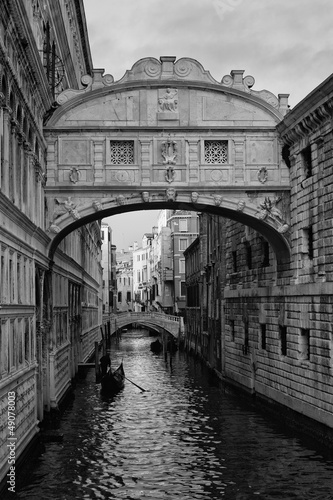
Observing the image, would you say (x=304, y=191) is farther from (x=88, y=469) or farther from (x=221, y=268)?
(x=221, y=268)

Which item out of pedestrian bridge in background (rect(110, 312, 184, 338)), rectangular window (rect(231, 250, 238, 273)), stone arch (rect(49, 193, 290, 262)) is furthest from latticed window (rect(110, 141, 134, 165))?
pedestrian bridge in background (rect(110, 312, 184, 338))

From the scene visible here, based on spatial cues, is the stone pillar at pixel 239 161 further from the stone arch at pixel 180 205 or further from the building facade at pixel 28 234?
the building facade at pixel 28 234

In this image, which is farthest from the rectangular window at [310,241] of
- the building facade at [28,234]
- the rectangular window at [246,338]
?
the rectangular window at [246,338]

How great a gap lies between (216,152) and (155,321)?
40.9 metres

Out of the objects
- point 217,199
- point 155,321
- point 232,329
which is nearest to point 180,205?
point 217,199

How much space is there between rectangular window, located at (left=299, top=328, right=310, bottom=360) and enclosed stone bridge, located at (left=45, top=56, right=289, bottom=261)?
2.52 m

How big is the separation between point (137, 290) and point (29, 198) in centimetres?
9879

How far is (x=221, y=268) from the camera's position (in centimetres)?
3100

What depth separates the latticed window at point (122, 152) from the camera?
2052 cm

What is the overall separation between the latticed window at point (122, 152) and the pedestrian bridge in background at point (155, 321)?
118 ft

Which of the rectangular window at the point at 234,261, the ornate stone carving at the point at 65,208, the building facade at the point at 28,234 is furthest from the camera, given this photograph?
the rectangular window at the point at 234,261

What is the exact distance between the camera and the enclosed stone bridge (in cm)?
2030

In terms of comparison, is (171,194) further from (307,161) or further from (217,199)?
(307,161)

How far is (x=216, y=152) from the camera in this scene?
67.7 feet
